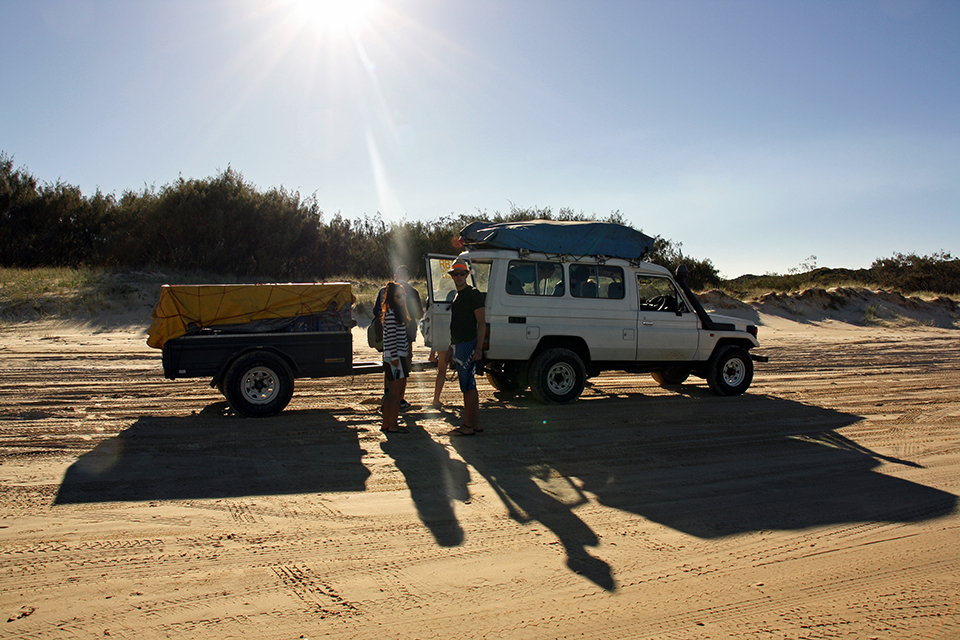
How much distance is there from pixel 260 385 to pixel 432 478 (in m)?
3.51

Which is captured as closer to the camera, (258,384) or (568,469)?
(568,469)

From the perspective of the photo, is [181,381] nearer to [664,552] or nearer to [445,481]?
[445,481]

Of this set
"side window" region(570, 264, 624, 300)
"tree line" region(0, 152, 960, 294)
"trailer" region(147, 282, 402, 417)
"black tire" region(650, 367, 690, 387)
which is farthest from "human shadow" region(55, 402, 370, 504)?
"tree line" region(0, 152, 960, 294)

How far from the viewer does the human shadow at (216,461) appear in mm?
5414

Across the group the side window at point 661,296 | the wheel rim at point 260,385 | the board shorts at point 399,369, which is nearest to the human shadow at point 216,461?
the wheel rim at point 260,385

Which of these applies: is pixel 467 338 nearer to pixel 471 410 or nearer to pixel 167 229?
pixel 471 410

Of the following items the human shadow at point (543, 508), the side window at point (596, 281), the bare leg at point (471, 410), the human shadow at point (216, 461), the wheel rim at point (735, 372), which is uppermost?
the side window at point (596, 281)

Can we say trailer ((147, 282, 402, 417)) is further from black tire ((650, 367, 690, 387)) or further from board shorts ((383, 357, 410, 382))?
black tire ((650, 367, 690, 387))

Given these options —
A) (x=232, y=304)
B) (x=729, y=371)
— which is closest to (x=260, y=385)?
(x=232, y=304)

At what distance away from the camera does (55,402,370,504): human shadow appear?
5.41 metres

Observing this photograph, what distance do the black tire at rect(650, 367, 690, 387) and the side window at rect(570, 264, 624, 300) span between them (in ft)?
5.77

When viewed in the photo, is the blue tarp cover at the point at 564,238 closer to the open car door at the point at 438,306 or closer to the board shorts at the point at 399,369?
the open car door at the point at 438,306

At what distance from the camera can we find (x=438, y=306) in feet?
29.9

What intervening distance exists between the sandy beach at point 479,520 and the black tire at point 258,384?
0.20 m
